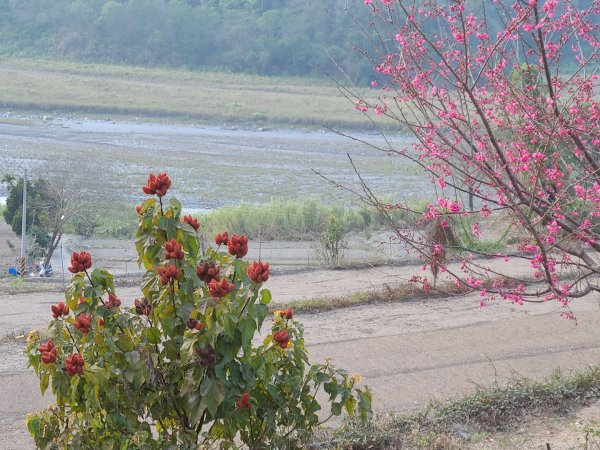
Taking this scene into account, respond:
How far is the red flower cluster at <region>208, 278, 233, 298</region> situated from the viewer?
171 inches

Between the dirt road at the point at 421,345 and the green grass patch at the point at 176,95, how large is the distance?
35.8 meters

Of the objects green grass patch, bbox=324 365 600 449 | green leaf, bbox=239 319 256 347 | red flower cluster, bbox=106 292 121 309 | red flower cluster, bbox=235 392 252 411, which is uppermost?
red flower cluster, bbox=106 292 121 309

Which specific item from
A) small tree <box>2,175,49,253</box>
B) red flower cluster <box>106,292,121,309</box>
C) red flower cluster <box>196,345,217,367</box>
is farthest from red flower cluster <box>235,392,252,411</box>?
small tree <box>2,175,49,253</box>

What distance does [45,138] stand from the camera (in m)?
39.3

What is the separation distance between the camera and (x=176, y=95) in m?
55.0

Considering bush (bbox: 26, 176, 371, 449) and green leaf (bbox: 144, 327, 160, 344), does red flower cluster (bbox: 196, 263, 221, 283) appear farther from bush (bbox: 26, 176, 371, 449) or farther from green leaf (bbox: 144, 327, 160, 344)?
green leaf (bbox: 144, 327, 160, 344)

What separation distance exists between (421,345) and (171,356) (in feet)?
17.2

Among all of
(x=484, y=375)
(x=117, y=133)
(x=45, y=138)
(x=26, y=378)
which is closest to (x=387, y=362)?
(x=484, y=375)

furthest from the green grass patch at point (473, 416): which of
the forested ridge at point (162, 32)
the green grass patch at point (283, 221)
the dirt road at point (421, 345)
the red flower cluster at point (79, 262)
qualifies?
the forested ridge at point (162, 32)

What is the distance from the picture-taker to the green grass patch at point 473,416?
6.40m

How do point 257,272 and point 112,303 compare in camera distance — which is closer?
point 257,272

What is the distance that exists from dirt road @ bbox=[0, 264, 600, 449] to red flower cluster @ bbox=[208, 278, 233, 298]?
3261mm

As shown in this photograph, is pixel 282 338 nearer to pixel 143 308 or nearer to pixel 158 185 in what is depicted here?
pixel 143 308

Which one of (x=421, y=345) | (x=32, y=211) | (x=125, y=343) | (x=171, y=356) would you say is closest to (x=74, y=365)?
(x=125, y=343)
